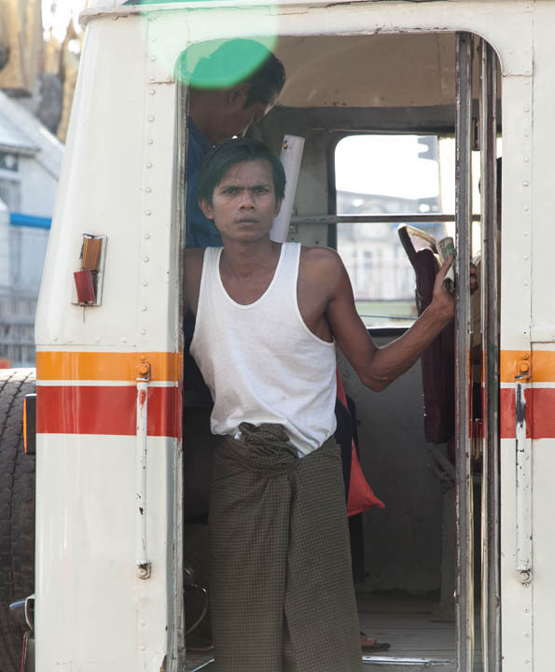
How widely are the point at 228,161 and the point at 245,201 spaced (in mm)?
132

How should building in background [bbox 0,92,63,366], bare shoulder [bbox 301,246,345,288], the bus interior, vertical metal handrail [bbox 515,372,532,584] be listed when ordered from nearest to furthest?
vertical metal handrail [bbox 515,372,532,584] → bare shoulder [bbox 301,246,345,288] → the bus interior → building in background [bbox 0,92,63,366]

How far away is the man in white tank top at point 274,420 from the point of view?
9.98 feet

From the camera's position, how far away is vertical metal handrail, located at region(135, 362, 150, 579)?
2.89 metres

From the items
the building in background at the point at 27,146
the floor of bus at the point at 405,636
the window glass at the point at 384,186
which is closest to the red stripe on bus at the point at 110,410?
the floor of bus at the point at 405,636

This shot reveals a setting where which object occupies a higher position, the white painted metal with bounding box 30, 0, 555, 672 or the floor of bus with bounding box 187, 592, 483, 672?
the white painted metal with bounding box 30, 0, 555, 672

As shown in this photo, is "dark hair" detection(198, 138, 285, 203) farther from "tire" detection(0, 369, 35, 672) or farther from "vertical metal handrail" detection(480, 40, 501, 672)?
"tire" detection(0, 369, 35, 672)

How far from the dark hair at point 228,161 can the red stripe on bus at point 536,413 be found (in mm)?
994

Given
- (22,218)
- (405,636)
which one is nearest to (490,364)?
(405,636)

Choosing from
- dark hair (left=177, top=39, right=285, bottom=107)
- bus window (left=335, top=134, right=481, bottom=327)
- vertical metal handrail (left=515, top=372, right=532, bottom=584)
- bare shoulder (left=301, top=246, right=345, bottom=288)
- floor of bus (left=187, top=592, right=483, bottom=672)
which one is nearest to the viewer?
vertical metal handrail (left=515, top=372, right=532, bottom=584)

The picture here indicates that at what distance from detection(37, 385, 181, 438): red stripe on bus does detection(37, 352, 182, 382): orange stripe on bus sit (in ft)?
0.10

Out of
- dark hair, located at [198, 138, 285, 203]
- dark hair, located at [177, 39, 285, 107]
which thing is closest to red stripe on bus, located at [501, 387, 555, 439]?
dark hair, located at [198, 138, 285, 203]

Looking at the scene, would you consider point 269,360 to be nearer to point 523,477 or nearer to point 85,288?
point 85,288

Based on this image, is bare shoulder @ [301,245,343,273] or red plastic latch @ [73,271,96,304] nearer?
red plastic latch @ [73,271,96,304]

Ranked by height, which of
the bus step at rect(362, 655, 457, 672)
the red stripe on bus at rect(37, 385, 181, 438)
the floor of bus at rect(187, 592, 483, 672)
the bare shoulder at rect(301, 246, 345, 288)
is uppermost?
the bare shoulder at rect(301, 246, 345, 288)
